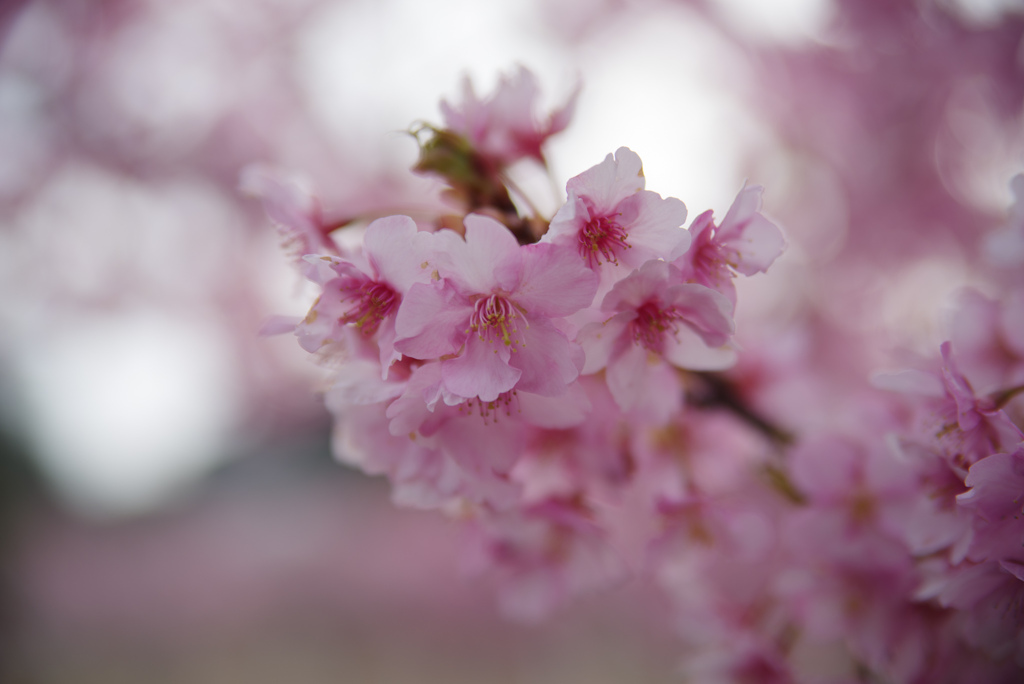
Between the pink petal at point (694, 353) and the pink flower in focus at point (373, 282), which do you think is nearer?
the pink flower in focus at point (373, 282)

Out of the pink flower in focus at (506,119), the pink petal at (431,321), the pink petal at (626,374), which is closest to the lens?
the pink petal at (431,321)

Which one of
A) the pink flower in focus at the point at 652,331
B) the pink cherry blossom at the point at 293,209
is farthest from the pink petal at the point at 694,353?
the pink cherry blossom at the point at 293,209

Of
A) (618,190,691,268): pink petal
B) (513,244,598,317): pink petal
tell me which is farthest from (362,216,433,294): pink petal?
(618,190,691,268): pink petal

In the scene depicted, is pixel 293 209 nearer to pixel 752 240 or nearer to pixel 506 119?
pixel 506 119

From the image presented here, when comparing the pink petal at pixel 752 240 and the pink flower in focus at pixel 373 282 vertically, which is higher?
the pink flower in focus at pixel 373 282

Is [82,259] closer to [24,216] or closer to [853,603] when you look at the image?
[24,216]

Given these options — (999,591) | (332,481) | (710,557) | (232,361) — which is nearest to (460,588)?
(232,361)

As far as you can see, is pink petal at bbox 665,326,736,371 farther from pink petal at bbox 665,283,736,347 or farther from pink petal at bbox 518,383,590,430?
pink petal at bbox 518,383,590,430

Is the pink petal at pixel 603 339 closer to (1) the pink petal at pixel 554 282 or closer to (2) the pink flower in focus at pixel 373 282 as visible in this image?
(1) the pink petal at pixel 554 282
